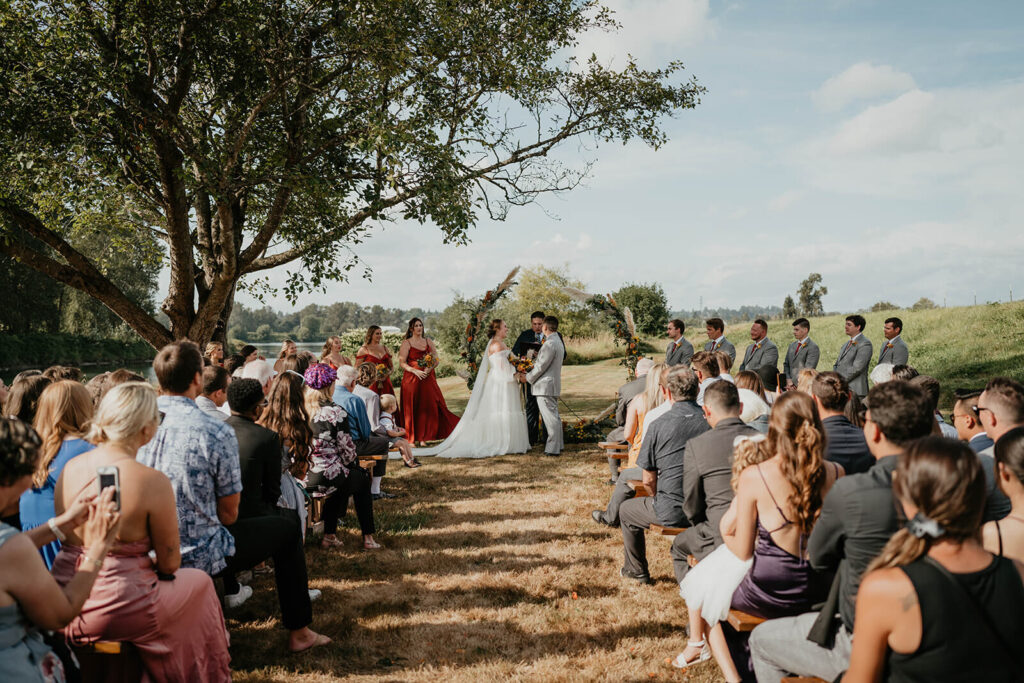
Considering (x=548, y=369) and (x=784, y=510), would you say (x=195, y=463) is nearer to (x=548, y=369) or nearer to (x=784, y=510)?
(x=784, y=510)

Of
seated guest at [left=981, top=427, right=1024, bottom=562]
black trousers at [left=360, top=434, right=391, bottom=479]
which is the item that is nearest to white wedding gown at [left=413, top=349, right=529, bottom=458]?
black trousers at [left=360, top=434, right=391, bottom=479]

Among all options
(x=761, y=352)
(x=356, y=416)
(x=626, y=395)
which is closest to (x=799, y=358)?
(x=761, y=352)

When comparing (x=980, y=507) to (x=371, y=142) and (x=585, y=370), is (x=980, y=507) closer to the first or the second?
(x=371, y=142)

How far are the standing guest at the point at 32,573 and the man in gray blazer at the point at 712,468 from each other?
323cm

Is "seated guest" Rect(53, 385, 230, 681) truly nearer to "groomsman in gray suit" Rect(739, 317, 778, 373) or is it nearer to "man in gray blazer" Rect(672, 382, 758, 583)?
"man in gray blazer" Rect(672, 382, 758, 583)

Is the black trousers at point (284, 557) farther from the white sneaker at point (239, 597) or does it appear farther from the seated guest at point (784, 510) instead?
the seated guest at point (784, 510)

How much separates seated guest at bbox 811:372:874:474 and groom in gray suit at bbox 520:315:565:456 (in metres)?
6.90

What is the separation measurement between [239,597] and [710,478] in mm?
3767

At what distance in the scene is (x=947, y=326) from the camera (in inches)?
842

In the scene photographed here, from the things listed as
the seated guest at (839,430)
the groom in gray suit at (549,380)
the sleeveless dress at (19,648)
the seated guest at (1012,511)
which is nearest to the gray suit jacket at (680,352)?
the groom in gray suit at (549,380)

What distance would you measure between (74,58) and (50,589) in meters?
8.87

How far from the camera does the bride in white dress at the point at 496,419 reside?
11281 mm

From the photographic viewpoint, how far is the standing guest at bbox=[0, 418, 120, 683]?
229cm

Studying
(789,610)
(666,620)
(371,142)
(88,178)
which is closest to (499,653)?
(666,620)
